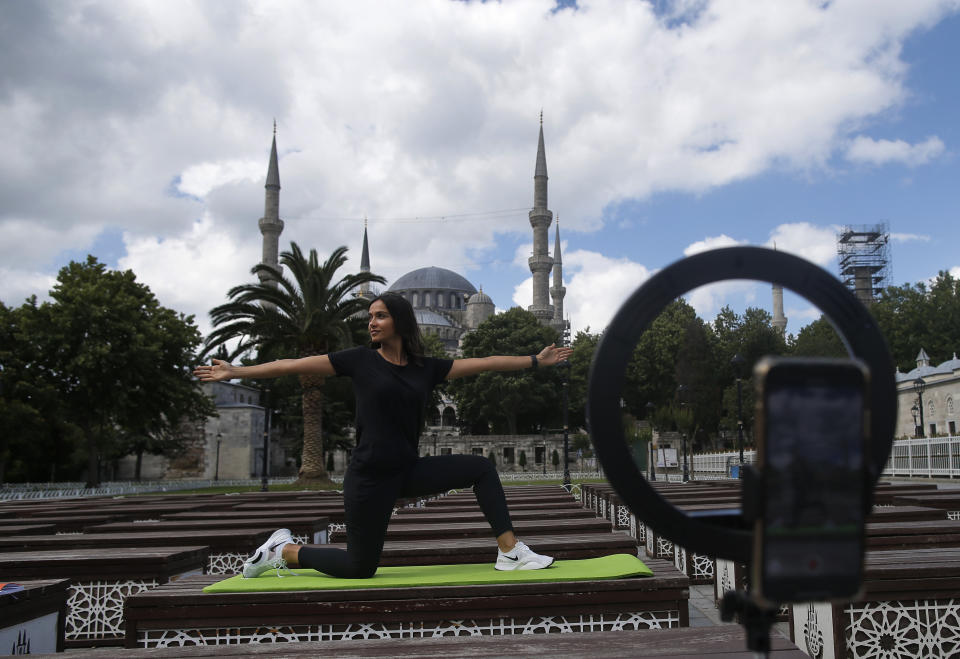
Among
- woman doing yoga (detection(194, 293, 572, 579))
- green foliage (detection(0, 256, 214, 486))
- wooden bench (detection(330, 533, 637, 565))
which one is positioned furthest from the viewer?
green foliage (detection(0, 256, 214, 486))

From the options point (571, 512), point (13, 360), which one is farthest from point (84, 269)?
point (571, 512)

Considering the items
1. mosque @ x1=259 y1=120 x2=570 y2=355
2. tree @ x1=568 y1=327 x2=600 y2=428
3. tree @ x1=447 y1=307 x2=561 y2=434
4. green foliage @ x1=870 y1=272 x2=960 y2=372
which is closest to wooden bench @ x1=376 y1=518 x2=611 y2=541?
mosque @ x1=259 y1=120 x2=570 y2=355

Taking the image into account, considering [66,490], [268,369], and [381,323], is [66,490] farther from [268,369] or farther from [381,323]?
[268,369]

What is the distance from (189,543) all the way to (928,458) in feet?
74.0

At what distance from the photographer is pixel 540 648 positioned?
2.44 metres

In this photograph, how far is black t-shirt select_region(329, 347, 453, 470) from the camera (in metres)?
3.34

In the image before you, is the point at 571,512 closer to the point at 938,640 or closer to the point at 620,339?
the point at 938,640

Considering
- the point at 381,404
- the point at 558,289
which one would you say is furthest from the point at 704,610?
the point at 558,289

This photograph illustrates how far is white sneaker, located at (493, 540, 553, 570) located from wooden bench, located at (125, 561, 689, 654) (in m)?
0.34

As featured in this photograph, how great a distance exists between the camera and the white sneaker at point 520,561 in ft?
12.1

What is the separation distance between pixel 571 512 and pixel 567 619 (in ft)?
12.7

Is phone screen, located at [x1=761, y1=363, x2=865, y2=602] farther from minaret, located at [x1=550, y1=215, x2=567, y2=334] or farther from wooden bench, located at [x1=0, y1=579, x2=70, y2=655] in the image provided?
minaret, located at [x1=550, y1=215, x2=567, y2=334]

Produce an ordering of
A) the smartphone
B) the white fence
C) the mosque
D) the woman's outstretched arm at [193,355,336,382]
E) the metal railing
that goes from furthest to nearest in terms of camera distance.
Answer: the mosque, the metal railing, the white fence, the woman's outstretched arm at [193,355,336,382], the smartphone

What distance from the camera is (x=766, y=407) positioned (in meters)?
1.15
